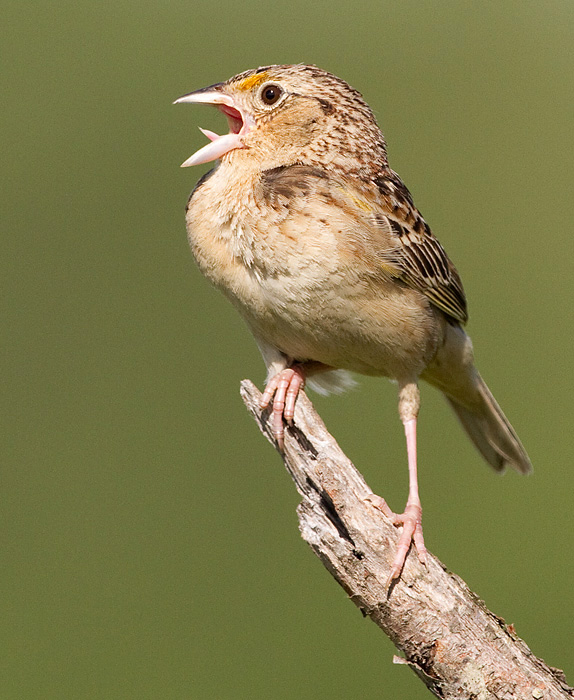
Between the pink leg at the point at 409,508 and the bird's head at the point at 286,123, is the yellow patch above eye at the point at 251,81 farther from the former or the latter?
the pink leg at the point at 409,508

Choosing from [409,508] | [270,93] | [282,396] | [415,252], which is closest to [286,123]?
[270,93]

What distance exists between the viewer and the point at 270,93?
525 centimetres

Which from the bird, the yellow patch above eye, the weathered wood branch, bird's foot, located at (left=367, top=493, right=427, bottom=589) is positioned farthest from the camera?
the yellow patch above eye

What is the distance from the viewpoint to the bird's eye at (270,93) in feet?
17.2

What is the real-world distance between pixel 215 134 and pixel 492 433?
98.0 inches

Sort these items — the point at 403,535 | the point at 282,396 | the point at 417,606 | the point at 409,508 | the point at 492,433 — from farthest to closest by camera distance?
1. the point at 492,433
2. the point at 282,396
3. the point at 409,508
4. the point at 403,535
5. the point at 417,606

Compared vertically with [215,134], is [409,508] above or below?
below

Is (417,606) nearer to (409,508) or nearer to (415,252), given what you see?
(409,508)

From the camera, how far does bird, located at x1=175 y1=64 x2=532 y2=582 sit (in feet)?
15.8

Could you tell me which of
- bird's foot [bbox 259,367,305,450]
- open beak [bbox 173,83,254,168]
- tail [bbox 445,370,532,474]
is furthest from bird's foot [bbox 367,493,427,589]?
open beak [bbox 173,83,254,168]

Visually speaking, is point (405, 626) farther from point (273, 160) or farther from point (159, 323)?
point (159, 323)

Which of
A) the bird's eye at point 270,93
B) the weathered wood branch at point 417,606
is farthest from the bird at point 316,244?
the weathered wood branch at point 417,606

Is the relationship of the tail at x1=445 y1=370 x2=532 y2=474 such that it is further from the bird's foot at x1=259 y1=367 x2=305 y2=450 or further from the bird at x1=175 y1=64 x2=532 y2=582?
the bird's foot at x1=259 y1=367 x2=305 y2=450

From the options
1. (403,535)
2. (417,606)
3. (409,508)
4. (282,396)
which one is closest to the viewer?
(417,606)
